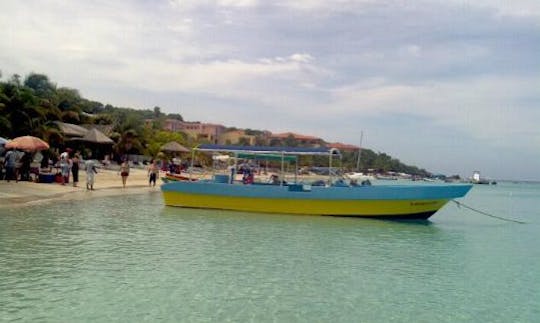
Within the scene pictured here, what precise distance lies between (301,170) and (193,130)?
114109 mm

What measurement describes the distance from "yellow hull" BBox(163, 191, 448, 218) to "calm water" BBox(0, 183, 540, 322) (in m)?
1.80

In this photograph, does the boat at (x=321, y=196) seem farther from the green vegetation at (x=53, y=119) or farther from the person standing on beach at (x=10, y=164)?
the person standing on beach at (x=10, y=164)

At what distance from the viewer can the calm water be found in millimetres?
6047

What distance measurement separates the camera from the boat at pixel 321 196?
15.9 metres

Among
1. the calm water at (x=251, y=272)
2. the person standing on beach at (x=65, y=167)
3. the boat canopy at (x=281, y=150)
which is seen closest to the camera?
the calm water at (x=251, y=272)

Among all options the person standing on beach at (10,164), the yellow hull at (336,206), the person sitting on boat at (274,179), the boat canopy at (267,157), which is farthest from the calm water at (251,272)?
the person standing on beach at (10,164)

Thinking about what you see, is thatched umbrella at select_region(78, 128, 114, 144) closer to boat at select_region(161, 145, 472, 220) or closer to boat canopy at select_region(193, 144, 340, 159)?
boat at select_region(161, 145, 472, 220)

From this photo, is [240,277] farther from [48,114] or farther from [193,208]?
[48,114]

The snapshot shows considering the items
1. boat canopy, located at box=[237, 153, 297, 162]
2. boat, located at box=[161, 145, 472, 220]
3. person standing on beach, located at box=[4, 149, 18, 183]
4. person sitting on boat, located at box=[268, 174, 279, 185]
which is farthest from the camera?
person standing on beach, located at box=[4, 149, 18, 183]

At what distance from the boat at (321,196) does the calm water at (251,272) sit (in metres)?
1.81

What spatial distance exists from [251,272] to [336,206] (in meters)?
8.47

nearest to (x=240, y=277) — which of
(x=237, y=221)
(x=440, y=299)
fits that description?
(x=440, y=299)

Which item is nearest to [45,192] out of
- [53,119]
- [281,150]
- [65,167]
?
Result: [65,167]

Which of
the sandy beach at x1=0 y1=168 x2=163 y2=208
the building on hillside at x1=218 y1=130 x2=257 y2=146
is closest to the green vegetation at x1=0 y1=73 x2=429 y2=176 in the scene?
the sandy beach at x1=0 y1=168 x2=163 y2=208
